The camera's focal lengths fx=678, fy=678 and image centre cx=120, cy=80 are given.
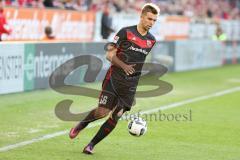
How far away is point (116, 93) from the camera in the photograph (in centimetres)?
858

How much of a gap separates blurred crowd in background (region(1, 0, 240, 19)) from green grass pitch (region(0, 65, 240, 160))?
6673mm

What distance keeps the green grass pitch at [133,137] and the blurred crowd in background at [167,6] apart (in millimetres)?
6673

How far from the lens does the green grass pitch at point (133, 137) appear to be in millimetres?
8906

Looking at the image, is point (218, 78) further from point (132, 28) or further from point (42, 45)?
point (132, 28)

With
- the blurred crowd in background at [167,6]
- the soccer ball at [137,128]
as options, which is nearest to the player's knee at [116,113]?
the soccer ball at [137,128]

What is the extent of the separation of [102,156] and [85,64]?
392 inches

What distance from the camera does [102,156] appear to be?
28.5 ft

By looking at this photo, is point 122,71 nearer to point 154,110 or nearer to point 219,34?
point 154,110

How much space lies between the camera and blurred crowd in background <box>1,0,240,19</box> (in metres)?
22.7

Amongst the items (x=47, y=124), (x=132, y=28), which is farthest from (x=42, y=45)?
(x=132, y=28)

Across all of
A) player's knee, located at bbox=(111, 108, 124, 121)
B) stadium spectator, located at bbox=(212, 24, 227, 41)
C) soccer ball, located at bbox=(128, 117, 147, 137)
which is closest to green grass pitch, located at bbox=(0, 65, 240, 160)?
soccer ball, located at bbox=(128, 117, 147, 137)

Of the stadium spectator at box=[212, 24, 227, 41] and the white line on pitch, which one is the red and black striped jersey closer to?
the white line on pitch

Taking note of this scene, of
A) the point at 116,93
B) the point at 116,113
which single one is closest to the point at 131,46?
the point at 116,93

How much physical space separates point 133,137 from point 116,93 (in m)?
1.90
